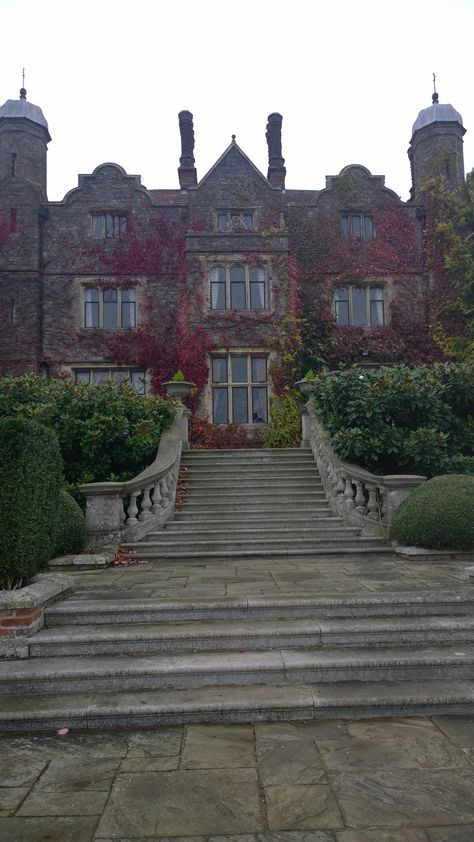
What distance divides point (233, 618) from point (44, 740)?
6.19ft

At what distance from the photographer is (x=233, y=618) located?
505 centimetres

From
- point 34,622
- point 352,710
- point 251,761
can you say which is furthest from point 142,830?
point 34,622

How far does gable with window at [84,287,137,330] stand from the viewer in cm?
1989

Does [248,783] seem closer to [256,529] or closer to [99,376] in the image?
[256,529]

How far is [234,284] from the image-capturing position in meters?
19.6

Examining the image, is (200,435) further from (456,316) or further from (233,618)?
(233,618)

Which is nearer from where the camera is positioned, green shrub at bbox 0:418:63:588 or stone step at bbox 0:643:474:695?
stone step at bbox 0:643:474:695

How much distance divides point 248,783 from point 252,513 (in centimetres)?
712

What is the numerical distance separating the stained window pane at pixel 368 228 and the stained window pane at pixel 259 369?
6.00 meters

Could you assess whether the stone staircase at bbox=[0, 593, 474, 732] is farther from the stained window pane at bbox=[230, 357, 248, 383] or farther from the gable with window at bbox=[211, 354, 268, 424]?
the stained window pane at bbox=[230, 357, 248, 383]

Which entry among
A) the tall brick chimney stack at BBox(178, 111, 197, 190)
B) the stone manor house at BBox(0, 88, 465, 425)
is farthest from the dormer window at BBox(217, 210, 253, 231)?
the tall brick chimney stack at BBox(178, 111, 197, 190)

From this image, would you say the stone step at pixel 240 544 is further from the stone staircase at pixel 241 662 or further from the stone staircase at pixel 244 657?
the stone staircase at pixel 241 662

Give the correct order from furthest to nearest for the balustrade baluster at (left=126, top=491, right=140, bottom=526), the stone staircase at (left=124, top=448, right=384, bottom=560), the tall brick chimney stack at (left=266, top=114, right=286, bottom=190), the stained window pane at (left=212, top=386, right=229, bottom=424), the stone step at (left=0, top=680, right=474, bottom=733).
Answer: the tall brick chimney stack at (left=266, top=114, right=286, bottom=190) → the stained window pane at (left=212, top=386, right=229, bottom=424) → the balustrade baluster at (left=126, top=491, right=140, bottom=526) → the stone staircase at (left=124, top=448, right=384, bottom=560) → the stone step at (left=0, top=680, right=474, bottom=733)

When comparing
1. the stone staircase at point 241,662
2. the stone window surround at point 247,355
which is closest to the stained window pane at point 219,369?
the stone window surround at point 247,355
